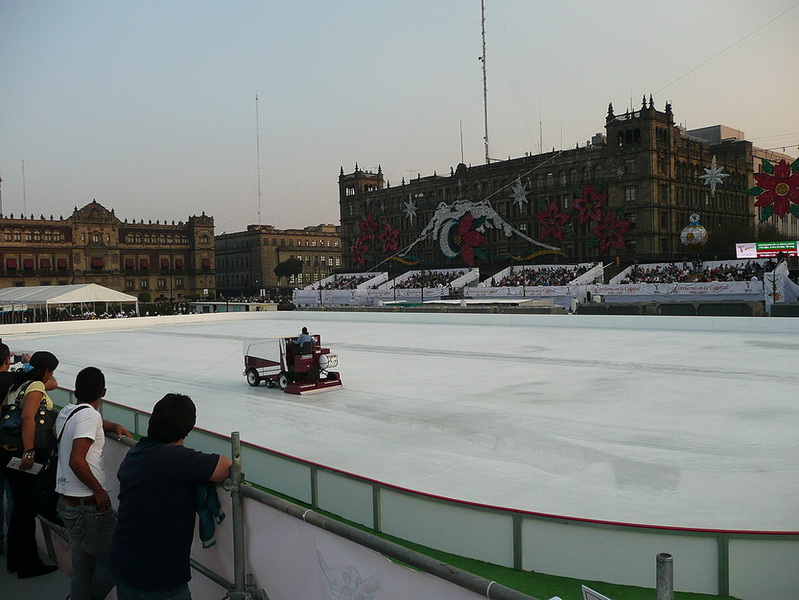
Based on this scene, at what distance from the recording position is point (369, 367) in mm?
19984

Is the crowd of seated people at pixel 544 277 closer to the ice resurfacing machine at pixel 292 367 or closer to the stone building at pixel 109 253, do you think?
the ice resurfacing machine at pixel 292 367

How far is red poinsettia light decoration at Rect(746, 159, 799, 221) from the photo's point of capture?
1571 inches

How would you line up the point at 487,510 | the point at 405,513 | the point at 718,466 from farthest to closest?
1. the point at 718,466
2. the point at 405,513
3. the point at 487,510

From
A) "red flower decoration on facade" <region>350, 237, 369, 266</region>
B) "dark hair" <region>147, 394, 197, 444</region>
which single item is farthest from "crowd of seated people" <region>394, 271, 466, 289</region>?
"dark hair" <region>147, 394, 197, 444</region>

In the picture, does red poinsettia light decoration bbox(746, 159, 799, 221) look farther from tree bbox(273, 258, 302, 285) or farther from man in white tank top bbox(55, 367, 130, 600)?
tree bbox(273, 258, 302, 285)

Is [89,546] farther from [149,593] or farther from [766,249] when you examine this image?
[766,249]

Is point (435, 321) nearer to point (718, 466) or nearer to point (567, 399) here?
point (567, 399)

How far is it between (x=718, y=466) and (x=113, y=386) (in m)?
14.5

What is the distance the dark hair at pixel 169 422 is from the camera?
148 inches

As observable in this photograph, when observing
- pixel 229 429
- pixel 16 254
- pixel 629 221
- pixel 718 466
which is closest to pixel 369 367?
pixel 229 429

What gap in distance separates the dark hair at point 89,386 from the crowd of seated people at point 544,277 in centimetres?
4703

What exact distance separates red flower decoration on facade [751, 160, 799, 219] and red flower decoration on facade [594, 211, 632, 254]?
19.6 metres

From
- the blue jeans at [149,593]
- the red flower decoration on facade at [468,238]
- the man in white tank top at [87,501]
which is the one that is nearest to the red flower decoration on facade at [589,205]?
the red flower decoration on facade at [468,238]

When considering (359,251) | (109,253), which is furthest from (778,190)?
(109,253)
